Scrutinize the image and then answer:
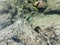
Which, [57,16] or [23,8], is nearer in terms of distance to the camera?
[57,16]

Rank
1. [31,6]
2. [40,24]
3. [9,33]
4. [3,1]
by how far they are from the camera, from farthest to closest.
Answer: [31,6] → [3,1] → [40,24] → [9,33]

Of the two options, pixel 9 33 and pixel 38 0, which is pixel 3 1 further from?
pixel 9 33

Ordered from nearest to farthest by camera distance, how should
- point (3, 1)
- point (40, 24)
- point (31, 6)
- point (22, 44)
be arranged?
point (22, 44)
point (40, 24)
point (3, 1)
point (31, 6)

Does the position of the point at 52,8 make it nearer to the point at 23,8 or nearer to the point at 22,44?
the point at 23,8

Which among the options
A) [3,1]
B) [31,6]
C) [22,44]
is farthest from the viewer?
[31,6]

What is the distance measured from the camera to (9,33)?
3.16 m

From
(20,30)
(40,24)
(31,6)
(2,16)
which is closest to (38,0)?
(31,6)

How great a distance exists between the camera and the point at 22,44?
297cm

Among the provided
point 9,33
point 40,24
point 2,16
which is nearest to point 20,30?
point 9,33

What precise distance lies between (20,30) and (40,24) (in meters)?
1.05

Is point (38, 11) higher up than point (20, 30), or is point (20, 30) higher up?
point (20, 30)

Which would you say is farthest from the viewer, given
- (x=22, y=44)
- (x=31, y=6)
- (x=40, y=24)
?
(x=31, y=6)

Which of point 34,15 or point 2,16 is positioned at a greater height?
point 2,16

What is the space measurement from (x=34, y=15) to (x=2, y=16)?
98cm
